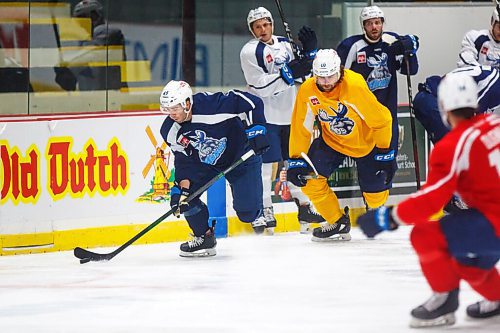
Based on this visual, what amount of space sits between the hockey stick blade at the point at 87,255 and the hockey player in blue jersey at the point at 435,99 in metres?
2.34

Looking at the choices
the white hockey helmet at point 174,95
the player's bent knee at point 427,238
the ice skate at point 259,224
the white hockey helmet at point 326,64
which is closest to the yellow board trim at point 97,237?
the ice skate at point 259,224

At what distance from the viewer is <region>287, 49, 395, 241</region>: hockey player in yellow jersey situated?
646cm

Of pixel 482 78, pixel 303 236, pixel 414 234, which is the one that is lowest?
pixel 303 236

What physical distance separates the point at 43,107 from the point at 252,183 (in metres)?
1.36

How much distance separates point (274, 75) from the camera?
24.0ft

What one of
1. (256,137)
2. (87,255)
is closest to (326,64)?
(256,137)

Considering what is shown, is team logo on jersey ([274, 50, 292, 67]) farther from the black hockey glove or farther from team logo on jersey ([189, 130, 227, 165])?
team logo on jersey ([189, 130, 227, 165])

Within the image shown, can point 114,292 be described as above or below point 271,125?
below

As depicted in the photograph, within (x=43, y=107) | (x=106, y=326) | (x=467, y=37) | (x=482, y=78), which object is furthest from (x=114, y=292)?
(x=467, y=37)

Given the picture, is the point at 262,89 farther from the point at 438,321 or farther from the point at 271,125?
the point at 438,321

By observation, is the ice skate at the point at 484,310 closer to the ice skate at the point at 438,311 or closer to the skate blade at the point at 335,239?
the ice skate at the point at 438,311

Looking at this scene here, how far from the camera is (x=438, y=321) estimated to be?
13.6ft

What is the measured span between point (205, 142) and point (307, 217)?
125 centimetres

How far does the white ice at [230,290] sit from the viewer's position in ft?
14.6
